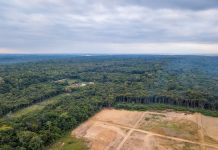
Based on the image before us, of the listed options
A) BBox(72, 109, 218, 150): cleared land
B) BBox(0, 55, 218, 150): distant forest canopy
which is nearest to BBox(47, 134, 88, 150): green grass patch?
BBox(0, 55, 218, 150): distant forest canopy

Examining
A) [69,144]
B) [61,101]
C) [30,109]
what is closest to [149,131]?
[69,144]

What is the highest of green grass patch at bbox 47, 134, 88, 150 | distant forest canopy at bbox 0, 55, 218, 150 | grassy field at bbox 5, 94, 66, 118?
distant forest canopy at bbox 0, 55, 218, 150

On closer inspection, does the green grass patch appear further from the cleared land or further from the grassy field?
the grassy field

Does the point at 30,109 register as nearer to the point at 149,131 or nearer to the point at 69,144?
the point at 69,144

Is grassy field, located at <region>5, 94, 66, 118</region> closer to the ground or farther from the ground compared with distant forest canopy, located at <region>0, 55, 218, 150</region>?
closer to the ground

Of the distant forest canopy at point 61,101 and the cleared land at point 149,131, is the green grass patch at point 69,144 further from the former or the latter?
the cleared land at point 149,131

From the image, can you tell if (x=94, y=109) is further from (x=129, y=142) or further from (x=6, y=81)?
(x=6, y=81)

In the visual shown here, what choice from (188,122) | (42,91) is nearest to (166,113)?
(188,122)

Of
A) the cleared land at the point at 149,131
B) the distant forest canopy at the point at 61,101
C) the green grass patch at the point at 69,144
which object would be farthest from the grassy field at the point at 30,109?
the green grass patch at the point at 69,144
